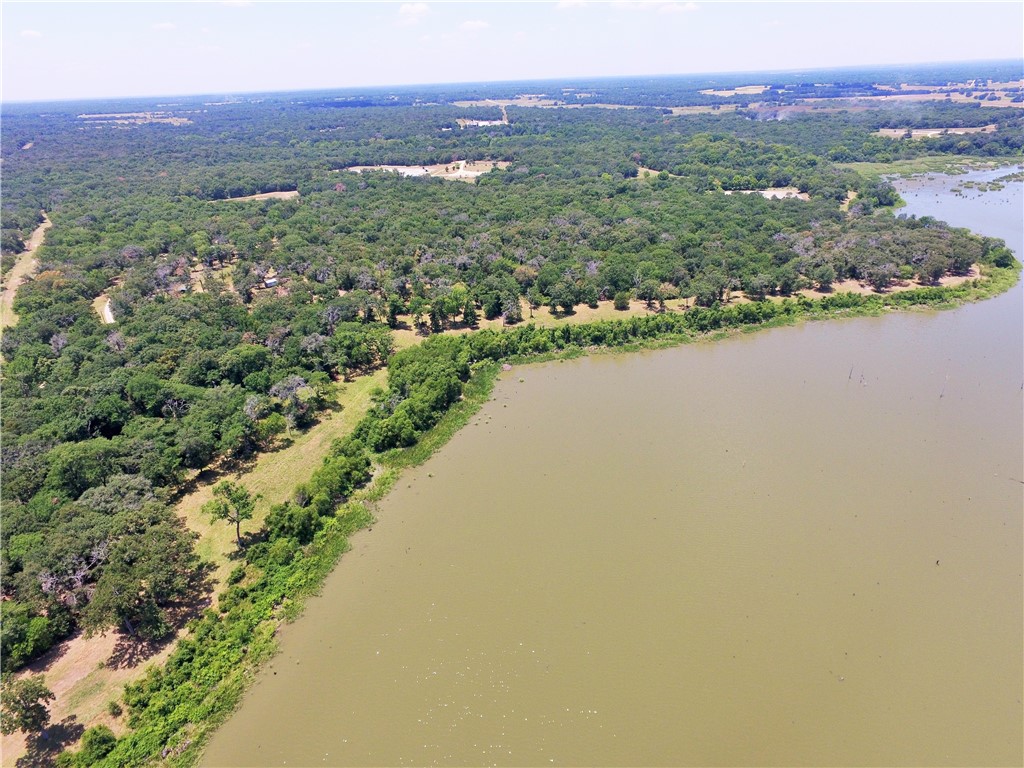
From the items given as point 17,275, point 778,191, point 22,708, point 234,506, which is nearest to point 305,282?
point 234,506

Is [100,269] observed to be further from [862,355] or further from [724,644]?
[862,355]

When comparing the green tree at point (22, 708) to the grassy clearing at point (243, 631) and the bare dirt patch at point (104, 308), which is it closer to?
the grassy clearing at point (243, 631)

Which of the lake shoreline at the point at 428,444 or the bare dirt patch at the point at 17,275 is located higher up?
the bare dirt patch at the point at 17,275

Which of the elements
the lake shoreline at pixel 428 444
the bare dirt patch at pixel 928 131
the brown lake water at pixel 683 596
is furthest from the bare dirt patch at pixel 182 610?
the bare dirt patch at pixel 928 131

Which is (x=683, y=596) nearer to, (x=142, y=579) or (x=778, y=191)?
(x=142, y=579)

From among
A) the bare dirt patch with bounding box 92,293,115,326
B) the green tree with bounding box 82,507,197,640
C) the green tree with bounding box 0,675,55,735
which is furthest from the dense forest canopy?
the green tree with bounding box 0,675,55,735

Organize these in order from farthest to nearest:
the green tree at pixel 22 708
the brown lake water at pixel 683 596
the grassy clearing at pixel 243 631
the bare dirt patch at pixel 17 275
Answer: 1. the bare dirt patch at pixel 17 275
2. the brown lake water at pixel 683 596
3. the grassy clearing at pixel 243 631
4. the green tree at pixel 22 708

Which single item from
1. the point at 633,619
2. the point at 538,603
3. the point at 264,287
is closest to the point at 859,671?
the point at 633,619
